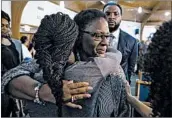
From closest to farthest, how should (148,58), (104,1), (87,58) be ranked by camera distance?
(148,58) → (87,58) → (104,1)

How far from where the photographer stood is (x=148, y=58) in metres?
0.39

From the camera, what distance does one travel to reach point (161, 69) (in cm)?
39

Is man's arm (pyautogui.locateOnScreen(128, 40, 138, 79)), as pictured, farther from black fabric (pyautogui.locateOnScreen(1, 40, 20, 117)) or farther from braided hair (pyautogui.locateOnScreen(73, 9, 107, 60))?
black fabric (pyautogui.locateOnScreen(1, 40, 20, 117))

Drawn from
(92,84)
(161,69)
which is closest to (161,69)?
(161,69)

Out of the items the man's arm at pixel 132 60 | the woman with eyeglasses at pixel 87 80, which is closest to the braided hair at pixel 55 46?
the woman with eyeglasses at pixel 87 80

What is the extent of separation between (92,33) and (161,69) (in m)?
0.18

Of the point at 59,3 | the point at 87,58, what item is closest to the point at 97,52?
the point at 87,58

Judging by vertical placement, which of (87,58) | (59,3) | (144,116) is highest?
(59,3)

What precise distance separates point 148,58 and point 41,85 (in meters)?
0.20

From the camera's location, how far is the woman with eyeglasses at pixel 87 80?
1.43ft

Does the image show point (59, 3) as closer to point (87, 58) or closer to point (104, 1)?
point (104, 1)

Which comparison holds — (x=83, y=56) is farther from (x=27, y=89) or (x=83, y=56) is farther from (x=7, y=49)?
(x=7, y=49)

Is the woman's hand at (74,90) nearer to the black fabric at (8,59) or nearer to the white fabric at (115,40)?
the white fabric at (115,40)

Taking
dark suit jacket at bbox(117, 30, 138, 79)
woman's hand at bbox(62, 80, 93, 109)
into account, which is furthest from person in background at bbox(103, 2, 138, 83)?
woman's hand at bbox(62, 80, 93, 109)
